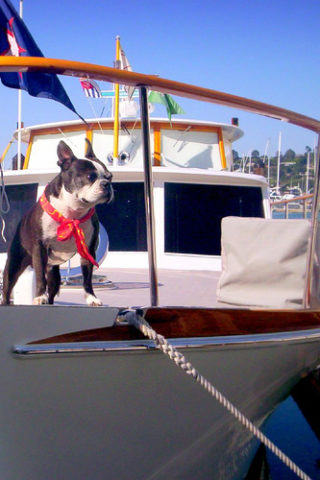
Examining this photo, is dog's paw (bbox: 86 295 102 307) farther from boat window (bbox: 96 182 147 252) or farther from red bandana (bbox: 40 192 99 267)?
boat window (bbox: 96 182 147 252)

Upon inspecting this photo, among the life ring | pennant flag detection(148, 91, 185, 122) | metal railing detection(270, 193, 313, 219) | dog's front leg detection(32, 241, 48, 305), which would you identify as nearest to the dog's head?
dog's front leg detection(32, 241, 48, 305)

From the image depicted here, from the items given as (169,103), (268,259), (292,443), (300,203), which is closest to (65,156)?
(268,259)

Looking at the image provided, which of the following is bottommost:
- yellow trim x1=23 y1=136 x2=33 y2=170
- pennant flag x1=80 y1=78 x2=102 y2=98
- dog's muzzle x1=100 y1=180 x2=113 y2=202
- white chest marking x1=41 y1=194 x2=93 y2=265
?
white chest marking x1=41 y1=194 x2=93 y2=265

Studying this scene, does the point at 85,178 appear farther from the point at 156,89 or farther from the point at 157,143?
the point at 157,143

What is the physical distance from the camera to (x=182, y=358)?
2.52m

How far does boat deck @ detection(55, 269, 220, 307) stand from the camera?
2968mm

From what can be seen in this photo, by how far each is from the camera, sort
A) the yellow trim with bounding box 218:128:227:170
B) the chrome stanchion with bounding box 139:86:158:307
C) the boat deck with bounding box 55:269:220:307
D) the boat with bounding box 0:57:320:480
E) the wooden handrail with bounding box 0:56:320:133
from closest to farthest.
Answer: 1. the wooden handrail with bounding box 0:56:320:133
2. the boat with bounding box 0:57:320:480
3. the chrome stanchion with bounding box 139:86:158:307
4. the boat deck with bounding box 55:269:220:307
5. the yellow trim with bounding box 218:128:227:170

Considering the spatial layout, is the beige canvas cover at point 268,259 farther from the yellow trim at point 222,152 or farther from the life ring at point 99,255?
the yellow trim at point 222,152

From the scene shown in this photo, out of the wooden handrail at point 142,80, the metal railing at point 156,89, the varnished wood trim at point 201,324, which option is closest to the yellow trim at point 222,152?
the metal railing at point 156,89

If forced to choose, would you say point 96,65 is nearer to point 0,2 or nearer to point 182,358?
point 0,2

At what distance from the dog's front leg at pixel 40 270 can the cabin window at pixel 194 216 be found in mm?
1233

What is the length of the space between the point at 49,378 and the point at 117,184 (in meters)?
1.95

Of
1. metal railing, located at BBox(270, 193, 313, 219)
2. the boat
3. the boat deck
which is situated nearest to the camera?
the boat

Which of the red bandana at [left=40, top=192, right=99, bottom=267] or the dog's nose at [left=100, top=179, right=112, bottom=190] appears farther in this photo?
the red bandana at [left=40, top=192, right=99, bottom=267]
